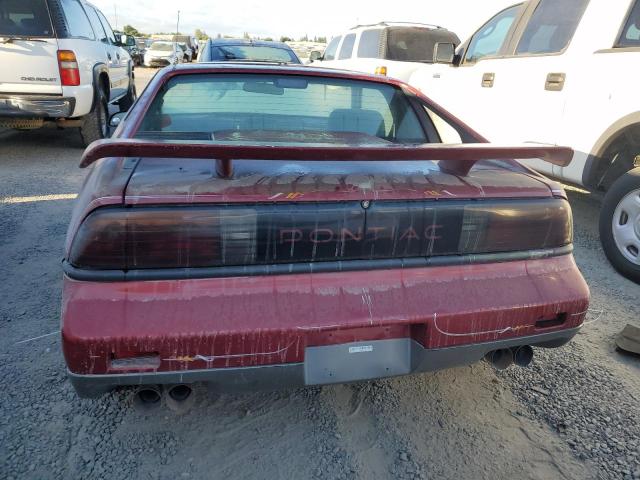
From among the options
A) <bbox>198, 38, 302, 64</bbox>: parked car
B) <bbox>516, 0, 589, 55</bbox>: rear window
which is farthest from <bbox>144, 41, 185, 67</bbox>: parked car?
<bbox>516, 0, 589, 55</bbox>: rear window

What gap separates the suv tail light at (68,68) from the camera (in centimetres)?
616

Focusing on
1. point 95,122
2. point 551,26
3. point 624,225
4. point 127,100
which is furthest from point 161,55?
point 624,225

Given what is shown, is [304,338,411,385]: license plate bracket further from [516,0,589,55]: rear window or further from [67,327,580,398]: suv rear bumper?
[516,0,589,55]: rear window

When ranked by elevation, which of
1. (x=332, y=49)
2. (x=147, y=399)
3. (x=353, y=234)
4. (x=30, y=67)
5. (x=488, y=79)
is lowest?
(x=147, y=399)

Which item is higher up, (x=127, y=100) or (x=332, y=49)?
(x=332, y=49)

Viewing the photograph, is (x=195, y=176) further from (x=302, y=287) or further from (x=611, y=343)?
(x=611, y=343)

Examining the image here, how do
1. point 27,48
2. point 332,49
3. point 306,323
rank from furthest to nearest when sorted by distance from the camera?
point 332,49 < point 27,48 < point 306,323

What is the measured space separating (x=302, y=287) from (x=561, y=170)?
353cm

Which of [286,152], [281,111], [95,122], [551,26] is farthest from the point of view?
[95,122]

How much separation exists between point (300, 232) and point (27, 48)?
19.6 ft

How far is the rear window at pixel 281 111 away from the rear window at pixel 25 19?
4702 millimetres

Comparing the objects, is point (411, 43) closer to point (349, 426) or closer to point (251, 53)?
point (251, 53)

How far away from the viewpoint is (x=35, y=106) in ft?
20.2

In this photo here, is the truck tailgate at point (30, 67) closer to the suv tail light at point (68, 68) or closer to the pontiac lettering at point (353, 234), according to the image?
the suv tail light at point (68, 68)
